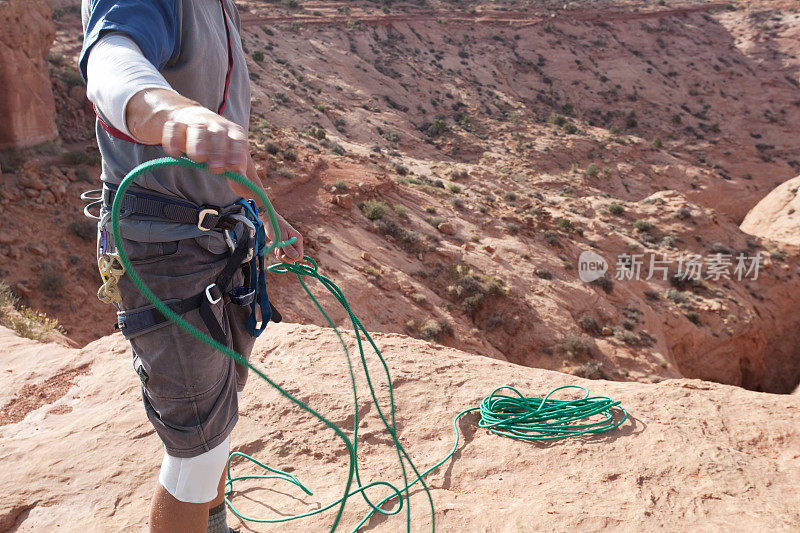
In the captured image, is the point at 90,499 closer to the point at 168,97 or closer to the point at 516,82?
the point at 168,97

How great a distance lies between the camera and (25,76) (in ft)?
33.0

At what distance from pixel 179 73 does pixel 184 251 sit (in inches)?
20.2

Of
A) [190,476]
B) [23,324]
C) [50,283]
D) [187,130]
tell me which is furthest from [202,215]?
[50,283]

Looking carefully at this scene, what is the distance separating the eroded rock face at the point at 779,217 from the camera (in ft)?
58.6

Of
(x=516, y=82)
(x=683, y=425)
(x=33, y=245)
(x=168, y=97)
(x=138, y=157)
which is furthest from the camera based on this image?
(x=516, y=82)

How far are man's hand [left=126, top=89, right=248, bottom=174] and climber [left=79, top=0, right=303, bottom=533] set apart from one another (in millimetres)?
320

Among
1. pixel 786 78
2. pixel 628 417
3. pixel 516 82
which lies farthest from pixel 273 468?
pixel 786 78

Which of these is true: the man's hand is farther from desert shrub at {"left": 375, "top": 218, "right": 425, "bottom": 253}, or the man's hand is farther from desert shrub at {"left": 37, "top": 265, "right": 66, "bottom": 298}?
desert shrub at {"left": 375, "top": 218, "right": 425, "bottom": 253}

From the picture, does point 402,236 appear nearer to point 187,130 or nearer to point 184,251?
point 184,251

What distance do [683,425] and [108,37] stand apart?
11.7 feet

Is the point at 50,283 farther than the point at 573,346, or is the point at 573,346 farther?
the point at 573,346

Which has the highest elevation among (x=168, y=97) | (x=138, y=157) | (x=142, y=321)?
(x=168, y=97)

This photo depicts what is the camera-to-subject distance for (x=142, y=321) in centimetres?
152

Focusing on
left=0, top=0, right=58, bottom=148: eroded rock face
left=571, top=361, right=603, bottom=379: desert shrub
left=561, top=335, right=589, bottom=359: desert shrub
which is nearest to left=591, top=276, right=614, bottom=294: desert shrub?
left=561, top=335, right=589, bottom=359: desert shrub
